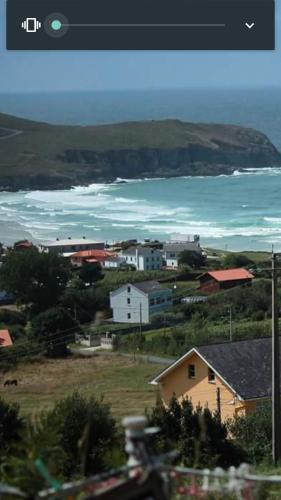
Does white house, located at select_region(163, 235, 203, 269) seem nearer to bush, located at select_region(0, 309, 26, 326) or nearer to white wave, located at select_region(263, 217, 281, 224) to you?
bush, located at select_region(0, 309, 26, 326)

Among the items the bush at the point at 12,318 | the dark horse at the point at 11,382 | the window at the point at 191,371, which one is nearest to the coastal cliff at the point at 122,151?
the bush at the point at 12,318

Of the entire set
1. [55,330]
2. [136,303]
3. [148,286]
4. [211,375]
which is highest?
[148,286]

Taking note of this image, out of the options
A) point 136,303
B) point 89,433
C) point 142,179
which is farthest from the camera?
point 142,179

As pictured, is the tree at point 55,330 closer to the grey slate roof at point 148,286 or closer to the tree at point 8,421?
the grey slate roof at point 148,286

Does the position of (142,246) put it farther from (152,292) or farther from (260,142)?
(260,142)

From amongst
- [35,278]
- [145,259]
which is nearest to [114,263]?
[145,259]

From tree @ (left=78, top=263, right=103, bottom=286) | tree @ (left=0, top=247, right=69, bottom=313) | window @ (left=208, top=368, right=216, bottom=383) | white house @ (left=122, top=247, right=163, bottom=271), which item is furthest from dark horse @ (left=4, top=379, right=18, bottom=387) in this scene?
white house @ (left=122, top=247, right=163, bottom=271)

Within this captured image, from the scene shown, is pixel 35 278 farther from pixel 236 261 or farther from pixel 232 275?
pixel 236 261
